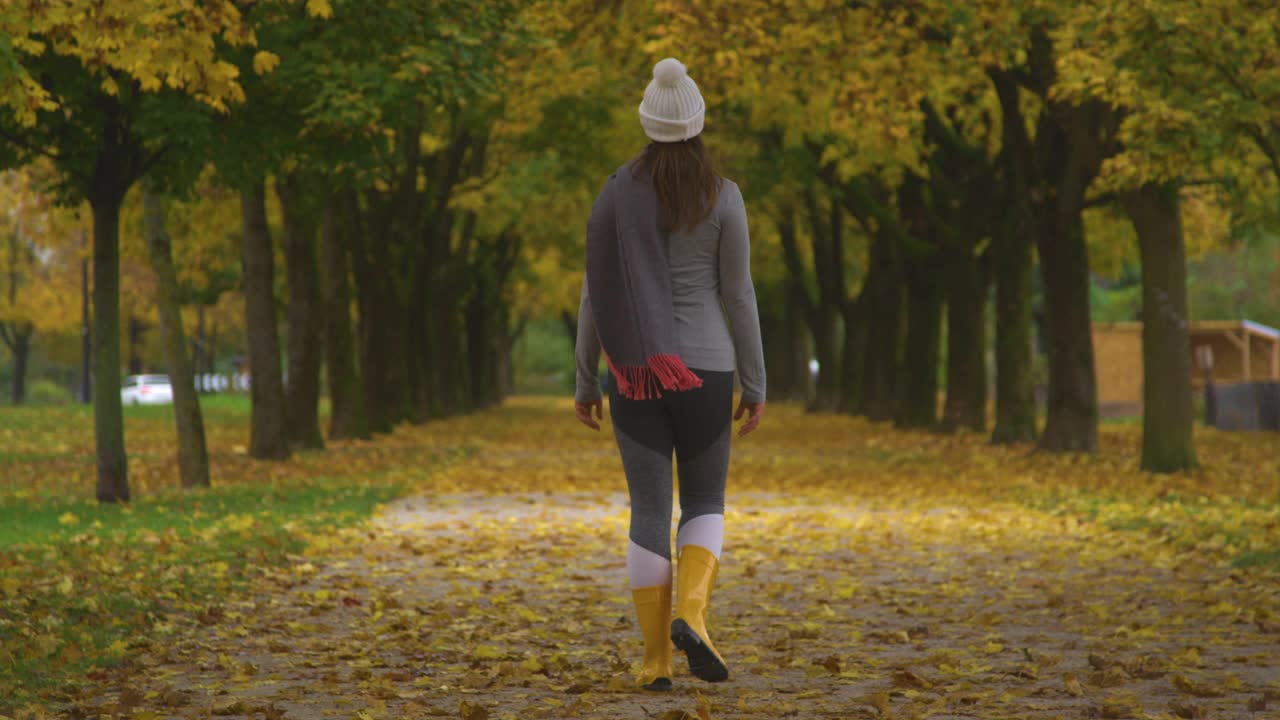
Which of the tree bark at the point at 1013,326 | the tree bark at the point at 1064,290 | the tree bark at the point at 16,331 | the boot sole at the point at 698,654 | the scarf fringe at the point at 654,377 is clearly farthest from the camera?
the tree bark at the point at 16,331

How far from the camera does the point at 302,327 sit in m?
23.9

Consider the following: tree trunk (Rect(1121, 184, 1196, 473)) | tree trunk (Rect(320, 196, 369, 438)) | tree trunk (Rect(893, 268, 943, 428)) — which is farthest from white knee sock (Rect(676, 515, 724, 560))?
tree trunk (Rect(893, 268, 943, 428))

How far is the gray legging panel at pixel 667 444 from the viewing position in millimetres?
5754

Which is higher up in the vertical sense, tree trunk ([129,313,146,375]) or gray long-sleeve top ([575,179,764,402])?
tree trunk ([129,313,146,375])

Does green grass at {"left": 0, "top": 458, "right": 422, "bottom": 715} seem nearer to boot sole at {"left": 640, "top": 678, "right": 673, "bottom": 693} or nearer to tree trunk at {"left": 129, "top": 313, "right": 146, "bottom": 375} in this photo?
boot sole at {"left": 640, "top": 678, "right": 673, "bottom": 693}

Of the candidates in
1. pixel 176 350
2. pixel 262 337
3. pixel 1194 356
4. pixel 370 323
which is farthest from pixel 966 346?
pixel 1194 356

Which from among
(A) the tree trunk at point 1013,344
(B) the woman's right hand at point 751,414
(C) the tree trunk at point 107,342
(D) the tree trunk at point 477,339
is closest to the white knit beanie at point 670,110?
(B) the woman's right hand at point 751,414

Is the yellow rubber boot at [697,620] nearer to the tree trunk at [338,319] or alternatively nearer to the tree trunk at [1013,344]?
the tree trunk at [1013,344]

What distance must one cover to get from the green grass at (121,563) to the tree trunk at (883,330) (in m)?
21.0

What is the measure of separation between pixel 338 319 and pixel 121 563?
1718 centimetres

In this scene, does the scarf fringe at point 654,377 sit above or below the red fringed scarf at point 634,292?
below

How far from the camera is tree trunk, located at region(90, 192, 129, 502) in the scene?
14250 millimetres

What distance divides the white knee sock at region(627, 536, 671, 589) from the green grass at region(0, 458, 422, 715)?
2.06 meters

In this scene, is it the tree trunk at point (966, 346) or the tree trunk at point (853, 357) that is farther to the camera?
the tree trunk at point (853, 357)
